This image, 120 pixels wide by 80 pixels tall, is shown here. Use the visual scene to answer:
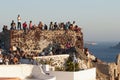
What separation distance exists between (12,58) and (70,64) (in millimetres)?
5071

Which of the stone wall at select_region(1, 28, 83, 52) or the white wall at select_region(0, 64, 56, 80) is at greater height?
the stone wall at select_region(1, 28, 83, 52)

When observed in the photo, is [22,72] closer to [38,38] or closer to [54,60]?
[54,60]

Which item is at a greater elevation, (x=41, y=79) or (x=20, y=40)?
(x=20, y=40)

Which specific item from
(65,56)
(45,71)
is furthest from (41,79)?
(65,56)

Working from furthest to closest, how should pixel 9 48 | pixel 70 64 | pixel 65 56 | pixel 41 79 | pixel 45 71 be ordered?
pixel 9 48 < pixel 65 56 < pixel 70 64 < pixel 45 71 < pixel 41 79

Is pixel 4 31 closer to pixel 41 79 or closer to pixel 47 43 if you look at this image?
pixel 47 43

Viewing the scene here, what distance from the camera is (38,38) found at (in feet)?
162

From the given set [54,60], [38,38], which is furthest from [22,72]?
[38,38]

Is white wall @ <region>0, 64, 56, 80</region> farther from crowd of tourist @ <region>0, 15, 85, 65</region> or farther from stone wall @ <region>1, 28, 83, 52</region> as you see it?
stone wall @ <region>1, 28, 83, 52</region>

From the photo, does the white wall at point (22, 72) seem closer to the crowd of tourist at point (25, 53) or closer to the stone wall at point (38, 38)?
the crowd of tourist at point (25, 53)

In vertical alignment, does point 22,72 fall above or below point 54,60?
below

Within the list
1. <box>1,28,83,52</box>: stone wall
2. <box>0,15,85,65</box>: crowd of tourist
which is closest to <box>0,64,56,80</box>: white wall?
<box>0,15,85,65</box>: crowd of tourist

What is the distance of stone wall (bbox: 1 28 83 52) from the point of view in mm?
47812

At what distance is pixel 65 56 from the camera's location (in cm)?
4375
